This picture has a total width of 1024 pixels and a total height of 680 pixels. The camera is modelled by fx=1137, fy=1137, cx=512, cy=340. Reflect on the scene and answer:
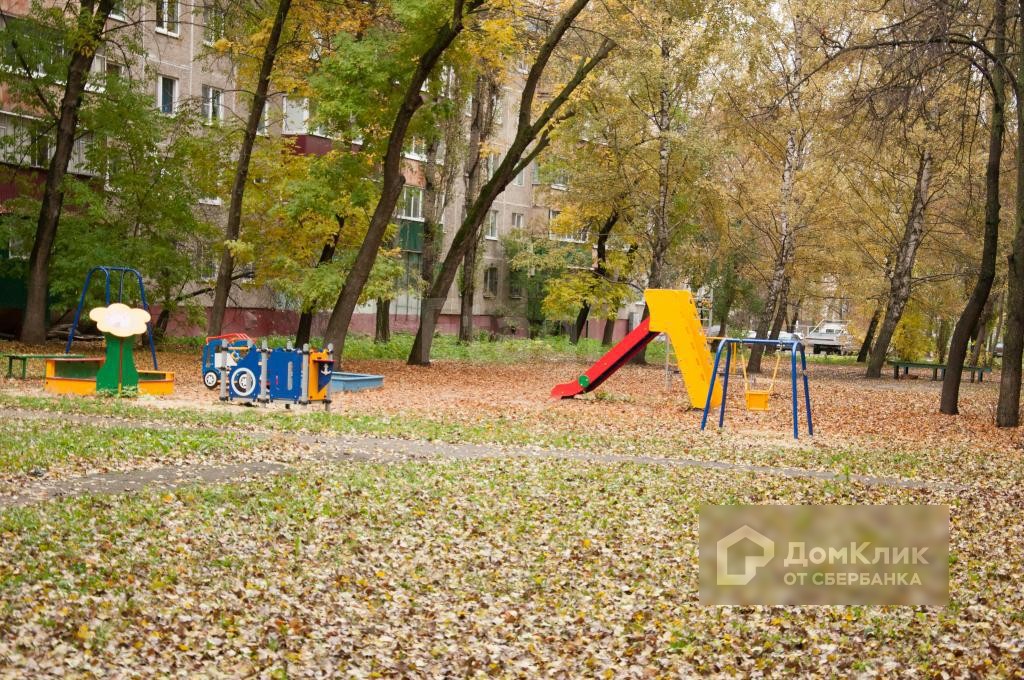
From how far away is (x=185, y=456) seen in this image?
41.2 feet

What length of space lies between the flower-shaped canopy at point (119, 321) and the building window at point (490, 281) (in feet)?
114

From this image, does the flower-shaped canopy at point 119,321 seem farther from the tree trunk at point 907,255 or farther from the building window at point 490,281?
the building window at point 490,281

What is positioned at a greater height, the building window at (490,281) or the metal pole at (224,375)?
the building window at (490,281)

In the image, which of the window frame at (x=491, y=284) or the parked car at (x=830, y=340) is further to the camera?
the parked car at (x=830, y=340)

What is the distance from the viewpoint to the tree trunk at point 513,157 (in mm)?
26922

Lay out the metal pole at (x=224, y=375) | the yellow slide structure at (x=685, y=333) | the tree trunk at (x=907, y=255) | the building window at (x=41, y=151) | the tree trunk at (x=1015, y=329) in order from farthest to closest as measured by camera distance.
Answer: the tree trunk at (x=907, y=255) < the building window at (x=41, y=151) < the yellow slide structure at (x=685, y=333) < the tree trunk at (x=1015, y=329) < the metal pole at (x=224, y=375)

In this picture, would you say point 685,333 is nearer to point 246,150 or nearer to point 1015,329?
point 1015,329

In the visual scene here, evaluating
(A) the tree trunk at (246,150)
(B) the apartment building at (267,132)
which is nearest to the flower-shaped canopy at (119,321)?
(A) the tree trunk at (246,150)

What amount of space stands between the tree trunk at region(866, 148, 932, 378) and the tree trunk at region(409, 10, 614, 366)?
11027 mm

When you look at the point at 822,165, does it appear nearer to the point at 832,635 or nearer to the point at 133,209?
the point at 133,209

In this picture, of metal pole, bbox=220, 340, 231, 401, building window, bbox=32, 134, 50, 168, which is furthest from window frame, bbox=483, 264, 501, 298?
metal pole, bbox=220, 340, 231, 401

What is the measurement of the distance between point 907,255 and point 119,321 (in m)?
24.1

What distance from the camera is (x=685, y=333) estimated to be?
21.7 meters

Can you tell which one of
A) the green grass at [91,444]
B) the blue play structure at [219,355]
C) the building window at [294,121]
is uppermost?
the building window at [294,121]
